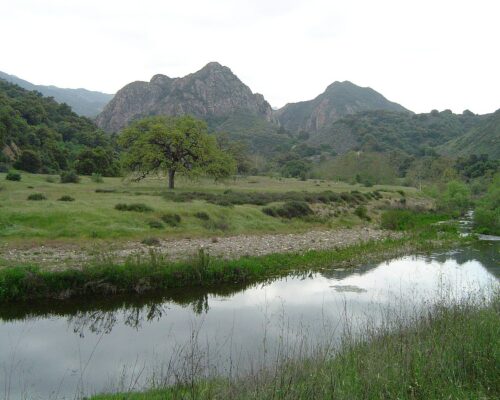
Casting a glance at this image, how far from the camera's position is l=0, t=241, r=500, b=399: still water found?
1069 cm

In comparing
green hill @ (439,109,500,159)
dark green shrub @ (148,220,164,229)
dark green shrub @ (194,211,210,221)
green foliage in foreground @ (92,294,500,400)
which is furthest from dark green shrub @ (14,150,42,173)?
green hill @ (439,109,500,159)

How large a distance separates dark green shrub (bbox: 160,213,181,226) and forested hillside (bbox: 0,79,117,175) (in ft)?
136

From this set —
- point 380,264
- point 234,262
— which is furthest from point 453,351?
point 380,264

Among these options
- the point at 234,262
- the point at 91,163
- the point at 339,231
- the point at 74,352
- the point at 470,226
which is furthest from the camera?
the point at 91,163

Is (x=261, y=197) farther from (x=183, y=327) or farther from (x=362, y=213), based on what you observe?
(x=183, y=327)

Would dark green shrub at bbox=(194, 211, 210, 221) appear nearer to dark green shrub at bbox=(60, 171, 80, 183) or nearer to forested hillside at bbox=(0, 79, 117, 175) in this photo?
dark green shrub at bbox=(60, 171, 80, 183)

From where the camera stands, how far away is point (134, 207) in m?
34.2

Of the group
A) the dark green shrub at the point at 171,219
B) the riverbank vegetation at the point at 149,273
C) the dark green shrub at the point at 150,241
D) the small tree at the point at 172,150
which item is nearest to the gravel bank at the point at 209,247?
the dark green shrub at the point at 150,241

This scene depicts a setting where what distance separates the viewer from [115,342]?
1346cm

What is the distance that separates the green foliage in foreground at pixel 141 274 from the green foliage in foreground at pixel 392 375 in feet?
32.3

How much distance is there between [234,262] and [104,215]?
44.1 feet

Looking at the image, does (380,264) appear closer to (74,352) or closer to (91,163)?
(74,352)

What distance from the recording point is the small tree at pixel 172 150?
174 ft

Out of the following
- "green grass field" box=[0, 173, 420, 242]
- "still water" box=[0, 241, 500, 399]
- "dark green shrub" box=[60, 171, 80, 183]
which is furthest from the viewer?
"dark green shrub" box=[60, 171, 80, 183]
